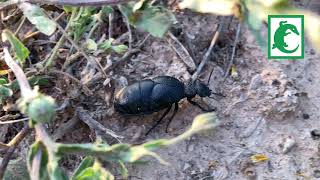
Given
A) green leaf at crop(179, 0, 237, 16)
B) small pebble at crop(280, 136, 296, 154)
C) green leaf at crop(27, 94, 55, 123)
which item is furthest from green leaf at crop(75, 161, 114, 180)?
small pebble at crop(280, 136, 296, 154)

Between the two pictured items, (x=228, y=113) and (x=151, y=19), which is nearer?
(x=151, y=19)

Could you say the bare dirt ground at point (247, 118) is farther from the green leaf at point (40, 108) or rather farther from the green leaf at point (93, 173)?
the green leaf at point (40, 108)

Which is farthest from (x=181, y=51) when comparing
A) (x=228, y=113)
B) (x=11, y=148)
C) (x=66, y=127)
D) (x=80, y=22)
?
(x=11, y=148)

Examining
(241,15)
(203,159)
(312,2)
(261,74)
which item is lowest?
(203,159)

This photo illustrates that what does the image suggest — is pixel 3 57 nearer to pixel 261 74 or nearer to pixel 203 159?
pixel 203 159

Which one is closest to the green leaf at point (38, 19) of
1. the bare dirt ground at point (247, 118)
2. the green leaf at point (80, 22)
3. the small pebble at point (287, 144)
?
the green leaf at point (80, 22)

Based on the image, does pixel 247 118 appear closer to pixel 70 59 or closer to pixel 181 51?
pixel 181 51

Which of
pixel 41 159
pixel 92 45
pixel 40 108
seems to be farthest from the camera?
pixel 92 45

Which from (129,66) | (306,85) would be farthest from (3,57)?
(306,85)
